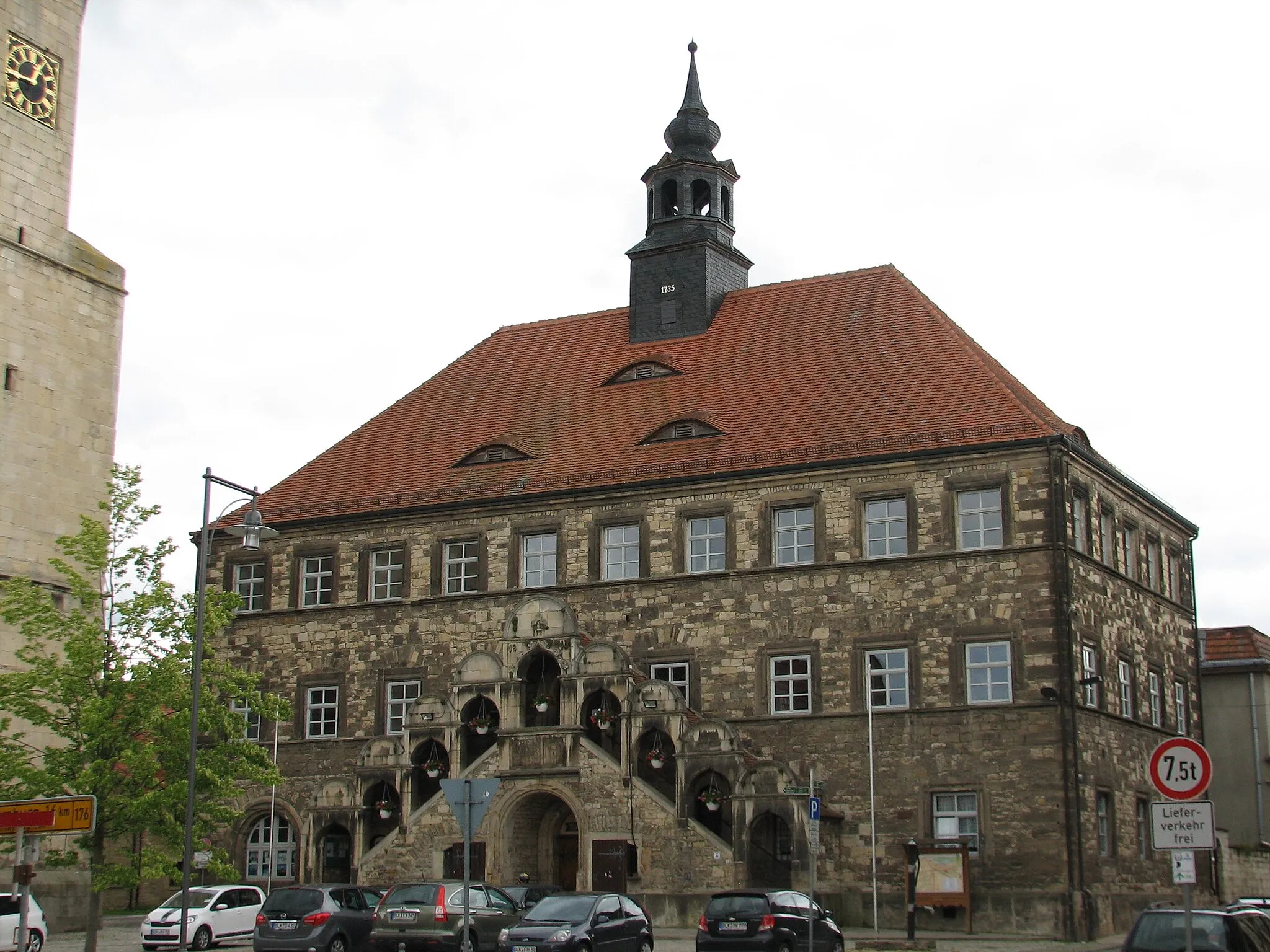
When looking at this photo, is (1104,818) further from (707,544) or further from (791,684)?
(707,544)

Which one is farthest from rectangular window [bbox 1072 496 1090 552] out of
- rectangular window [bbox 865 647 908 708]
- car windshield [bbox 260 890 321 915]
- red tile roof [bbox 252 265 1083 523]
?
car windshield [bbox 260 890 321 915]

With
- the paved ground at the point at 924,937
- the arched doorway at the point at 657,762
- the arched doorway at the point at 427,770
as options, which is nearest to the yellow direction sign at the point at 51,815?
the paved ground at the point at 924,937

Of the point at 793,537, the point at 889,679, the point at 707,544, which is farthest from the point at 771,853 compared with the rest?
the point at 707,544

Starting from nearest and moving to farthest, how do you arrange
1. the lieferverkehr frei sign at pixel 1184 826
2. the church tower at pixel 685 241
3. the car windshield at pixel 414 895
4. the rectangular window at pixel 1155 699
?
the lieferverkehr frei sign at pixel 1184 826, the car windshield at pixel 414 895, the rectangular window at pixel 1155 699, the church tower at pixel 685 241

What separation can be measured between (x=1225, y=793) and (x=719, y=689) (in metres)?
18.3

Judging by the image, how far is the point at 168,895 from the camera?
4169 cm

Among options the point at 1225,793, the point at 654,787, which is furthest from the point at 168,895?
the point at 1225,793

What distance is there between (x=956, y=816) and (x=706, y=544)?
8.21 meters

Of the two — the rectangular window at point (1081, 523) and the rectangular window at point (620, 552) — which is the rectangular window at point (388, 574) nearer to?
the rectangular window at point (620, 552)

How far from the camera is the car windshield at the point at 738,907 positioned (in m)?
24.2

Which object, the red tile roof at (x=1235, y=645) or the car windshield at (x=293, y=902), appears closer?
the car windshield at (x=293, y=902)

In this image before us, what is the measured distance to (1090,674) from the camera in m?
34.5

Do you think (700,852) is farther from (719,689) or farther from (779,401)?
(779,401)

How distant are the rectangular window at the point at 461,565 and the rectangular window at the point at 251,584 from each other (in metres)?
5.29
